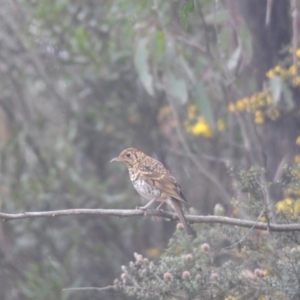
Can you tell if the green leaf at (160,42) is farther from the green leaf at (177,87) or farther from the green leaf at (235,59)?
the green leaf at (235,59)

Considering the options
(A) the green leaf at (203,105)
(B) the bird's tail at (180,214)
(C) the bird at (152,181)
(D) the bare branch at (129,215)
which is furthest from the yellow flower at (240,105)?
(D) the bare branch at (129,215)

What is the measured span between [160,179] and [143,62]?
226 cm

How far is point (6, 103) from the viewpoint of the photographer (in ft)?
35.5

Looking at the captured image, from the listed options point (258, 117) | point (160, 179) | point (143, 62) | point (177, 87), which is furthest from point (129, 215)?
point (143, 62)

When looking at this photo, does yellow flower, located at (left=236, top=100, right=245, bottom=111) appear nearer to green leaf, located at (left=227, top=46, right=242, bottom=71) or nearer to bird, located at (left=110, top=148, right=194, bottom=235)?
green leaf, located at (left=227, top=46, right=242, bottom=71)

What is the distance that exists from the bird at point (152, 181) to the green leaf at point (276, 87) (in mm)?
1328

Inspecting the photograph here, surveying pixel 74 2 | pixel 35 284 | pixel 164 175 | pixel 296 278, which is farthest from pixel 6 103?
pixel 296 278

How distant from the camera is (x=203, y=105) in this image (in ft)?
26.2

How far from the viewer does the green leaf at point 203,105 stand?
7941 millimetres

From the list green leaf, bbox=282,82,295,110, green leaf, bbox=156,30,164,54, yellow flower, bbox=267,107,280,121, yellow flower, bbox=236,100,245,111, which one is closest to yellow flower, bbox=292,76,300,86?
green leaf, bbox=282,82,295,110

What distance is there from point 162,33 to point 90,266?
335 cm

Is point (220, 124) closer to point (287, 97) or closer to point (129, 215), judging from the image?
point (287, 97)

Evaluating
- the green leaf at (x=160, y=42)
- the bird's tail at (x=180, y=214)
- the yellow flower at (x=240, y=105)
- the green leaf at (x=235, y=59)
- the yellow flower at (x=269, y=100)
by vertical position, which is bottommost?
the bird's tail at (x=180, y=214)

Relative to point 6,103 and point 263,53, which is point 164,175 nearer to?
point 263,53
